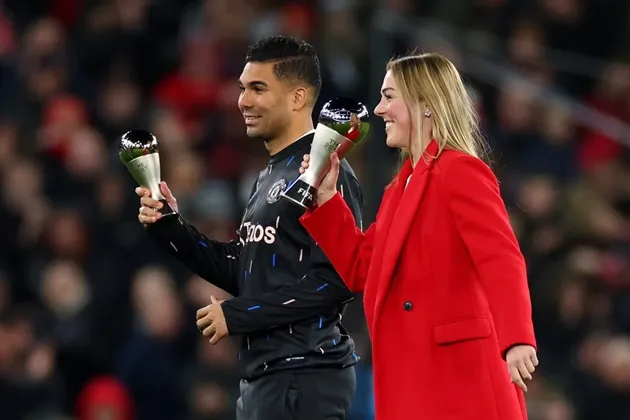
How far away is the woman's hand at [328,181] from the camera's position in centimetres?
474

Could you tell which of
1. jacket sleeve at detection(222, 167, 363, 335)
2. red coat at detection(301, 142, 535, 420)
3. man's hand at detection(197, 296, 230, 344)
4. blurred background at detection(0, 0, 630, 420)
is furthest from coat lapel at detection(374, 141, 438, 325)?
blurred background at detection(0, 0, 630, 420)

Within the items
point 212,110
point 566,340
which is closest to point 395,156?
point 566,340

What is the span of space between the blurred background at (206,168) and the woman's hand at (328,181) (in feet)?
9.12

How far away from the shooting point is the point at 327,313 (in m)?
5.11

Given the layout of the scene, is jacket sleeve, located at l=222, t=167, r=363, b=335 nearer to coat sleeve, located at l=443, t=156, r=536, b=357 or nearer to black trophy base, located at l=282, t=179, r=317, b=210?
black trophy base, located at l=282, t=179, r=317, b=210

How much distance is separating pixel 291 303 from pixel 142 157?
67 centimetres

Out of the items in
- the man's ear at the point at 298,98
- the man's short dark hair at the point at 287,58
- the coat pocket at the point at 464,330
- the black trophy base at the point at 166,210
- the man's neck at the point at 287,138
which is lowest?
the coat pocket at the point at 464,330

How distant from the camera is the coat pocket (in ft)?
14.8

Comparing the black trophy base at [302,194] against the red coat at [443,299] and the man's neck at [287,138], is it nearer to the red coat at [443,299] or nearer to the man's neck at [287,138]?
the red coat at [443,299]

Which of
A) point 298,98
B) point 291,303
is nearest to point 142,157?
point 298,98

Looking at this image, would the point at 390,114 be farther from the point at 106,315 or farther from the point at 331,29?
the point at 331,29

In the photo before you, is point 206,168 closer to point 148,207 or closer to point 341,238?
point 148,207

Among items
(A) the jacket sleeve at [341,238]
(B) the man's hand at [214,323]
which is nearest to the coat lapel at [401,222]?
(A) the jacket sleeve at [341,238]

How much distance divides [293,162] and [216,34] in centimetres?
509
